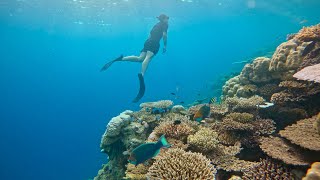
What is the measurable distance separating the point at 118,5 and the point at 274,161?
3754 centimetres

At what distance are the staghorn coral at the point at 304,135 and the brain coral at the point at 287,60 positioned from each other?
229cm

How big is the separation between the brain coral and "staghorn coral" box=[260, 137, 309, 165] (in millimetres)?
2728

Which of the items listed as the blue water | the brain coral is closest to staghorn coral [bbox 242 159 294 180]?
the brain coral

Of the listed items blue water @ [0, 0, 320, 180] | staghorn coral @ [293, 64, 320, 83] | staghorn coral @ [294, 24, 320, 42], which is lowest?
blue water @ [0, 0, 320, 180]

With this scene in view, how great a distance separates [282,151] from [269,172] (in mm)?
526

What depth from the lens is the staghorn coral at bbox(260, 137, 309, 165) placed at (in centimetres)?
457

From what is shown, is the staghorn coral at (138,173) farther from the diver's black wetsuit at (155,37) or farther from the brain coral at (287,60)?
the diver's black wetsuit at (155,37)

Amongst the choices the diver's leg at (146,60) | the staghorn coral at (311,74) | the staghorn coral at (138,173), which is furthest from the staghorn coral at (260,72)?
the staghorn coral at (138,173)

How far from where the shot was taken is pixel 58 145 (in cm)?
9769

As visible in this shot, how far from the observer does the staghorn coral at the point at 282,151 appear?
4570 millimetres

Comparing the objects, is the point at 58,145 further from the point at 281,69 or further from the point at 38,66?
the point at 281,69

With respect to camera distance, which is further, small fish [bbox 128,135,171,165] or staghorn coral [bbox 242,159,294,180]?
staghorn coral [bbox 242,159,294,180]

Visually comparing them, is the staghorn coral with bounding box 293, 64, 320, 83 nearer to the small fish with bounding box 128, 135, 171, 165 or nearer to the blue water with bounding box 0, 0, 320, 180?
the small fish with bounding box 128, 135, 171, 165

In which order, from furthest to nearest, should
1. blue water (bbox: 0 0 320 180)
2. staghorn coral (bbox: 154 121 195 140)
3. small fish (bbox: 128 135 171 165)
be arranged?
1. blue water (bbox: 0 0 320 180)
2. staghorn coral (bbox: 154 121 195 140)
3. small fish (bbox: 128 135 171 165)
